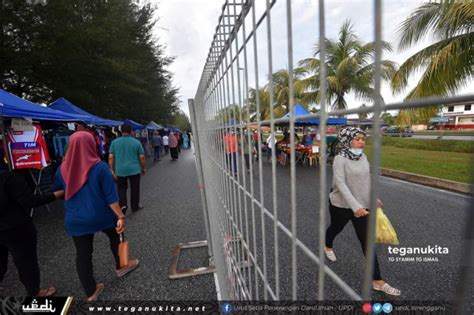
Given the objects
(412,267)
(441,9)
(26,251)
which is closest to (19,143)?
(26,251)

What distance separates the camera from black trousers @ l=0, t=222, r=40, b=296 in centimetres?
188

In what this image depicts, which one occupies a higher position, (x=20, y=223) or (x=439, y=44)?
(x=439, y=44)

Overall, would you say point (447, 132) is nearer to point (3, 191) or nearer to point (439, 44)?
point (3, 191)

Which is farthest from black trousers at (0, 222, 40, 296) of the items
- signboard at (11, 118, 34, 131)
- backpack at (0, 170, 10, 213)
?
signboard at (11, 118, 34, 131)

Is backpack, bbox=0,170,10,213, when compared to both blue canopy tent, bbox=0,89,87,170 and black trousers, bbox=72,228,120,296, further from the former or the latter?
blue canopy tent, bbox=0,89,87,170

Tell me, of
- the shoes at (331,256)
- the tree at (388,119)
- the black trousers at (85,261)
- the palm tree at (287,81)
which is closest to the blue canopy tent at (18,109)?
the black trousers at (85,261)

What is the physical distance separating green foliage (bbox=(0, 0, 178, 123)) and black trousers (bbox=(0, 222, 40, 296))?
28.0 ft

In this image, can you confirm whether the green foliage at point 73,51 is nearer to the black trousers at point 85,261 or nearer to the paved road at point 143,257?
the paved road at point 143,257

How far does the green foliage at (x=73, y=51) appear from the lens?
292 inches

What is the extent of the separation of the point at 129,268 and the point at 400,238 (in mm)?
3584

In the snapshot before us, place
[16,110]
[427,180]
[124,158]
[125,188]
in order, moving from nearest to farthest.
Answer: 1. [16,110]
2. [124,158]
3. [125,188]
4. [427,180]

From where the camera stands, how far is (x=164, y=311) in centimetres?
203

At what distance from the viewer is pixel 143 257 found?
2.84m

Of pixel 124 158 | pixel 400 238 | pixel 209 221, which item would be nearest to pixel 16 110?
pixel 124 158
